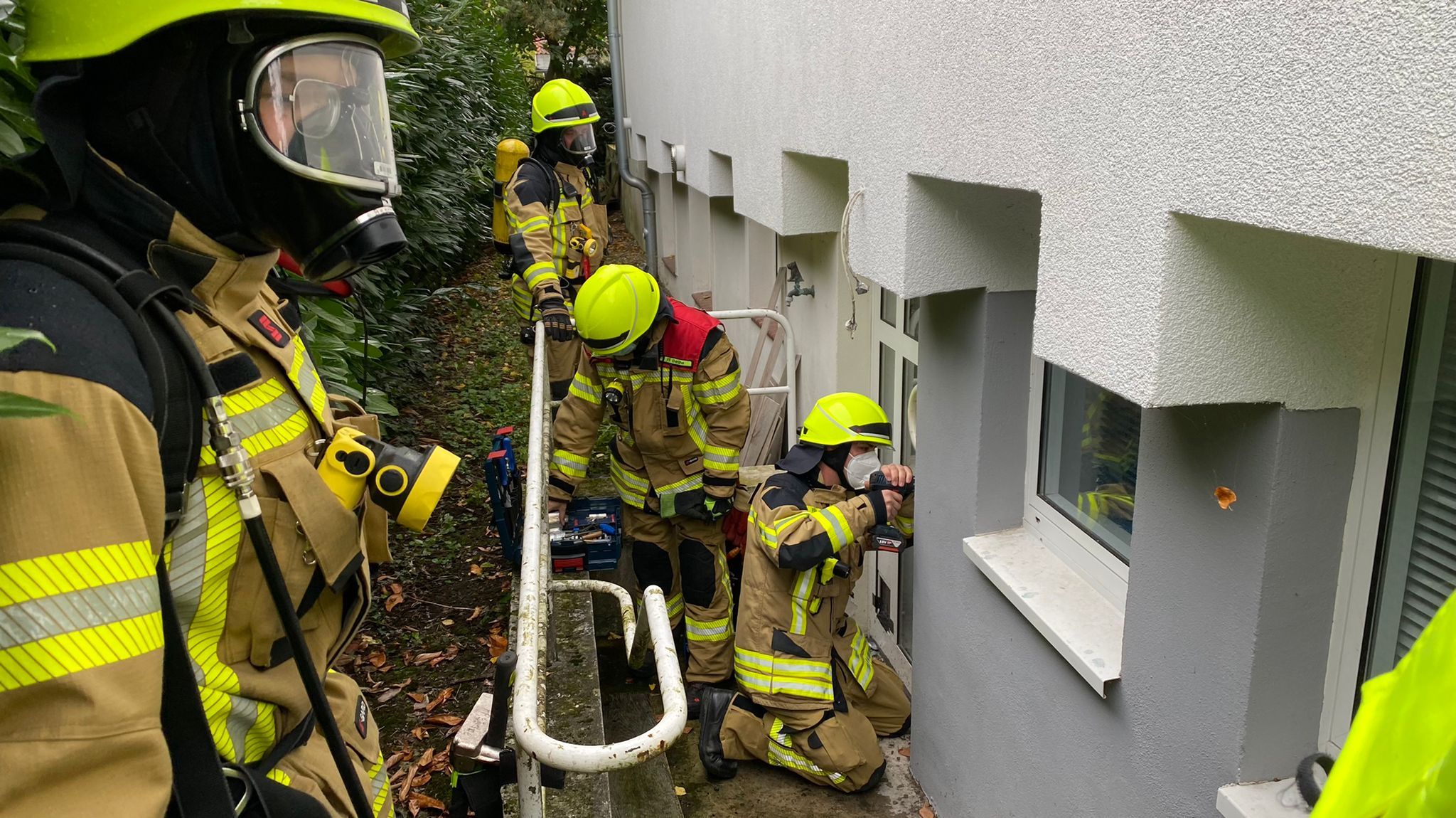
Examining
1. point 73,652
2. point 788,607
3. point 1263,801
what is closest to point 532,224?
point 788,607

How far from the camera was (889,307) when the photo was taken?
5066 millimetres

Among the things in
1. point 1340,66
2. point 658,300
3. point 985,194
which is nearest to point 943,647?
point 985,194

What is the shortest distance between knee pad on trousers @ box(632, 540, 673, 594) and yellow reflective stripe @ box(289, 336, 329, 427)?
3499mm

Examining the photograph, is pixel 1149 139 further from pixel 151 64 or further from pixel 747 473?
pixel 747 473

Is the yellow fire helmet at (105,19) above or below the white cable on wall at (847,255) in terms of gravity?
above

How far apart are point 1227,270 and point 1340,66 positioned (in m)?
0.53

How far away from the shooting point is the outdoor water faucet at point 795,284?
584 centimetres

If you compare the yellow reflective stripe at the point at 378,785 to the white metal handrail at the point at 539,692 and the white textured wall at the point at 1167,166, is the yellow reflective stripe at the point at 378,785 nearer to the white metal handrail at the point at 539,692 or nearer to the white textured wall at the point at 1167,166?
the white metal handrail at the point at 539,692

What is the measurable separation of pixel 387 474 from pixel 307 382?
0.24 m

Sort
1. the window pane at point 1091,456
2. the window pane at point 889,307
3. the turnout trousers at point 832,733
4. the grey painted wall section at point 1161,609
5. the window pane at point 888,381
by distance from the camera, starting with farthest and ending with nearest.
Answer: the window pane at point 888,381 < the window pane at point 889,307 < the turnout trousers at point 832,733 < the window pane at point 1091,456 < the grey painted wall section at point 1161,609

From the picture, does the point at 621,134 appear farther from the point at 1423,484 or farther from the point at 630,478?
the point at 1423,484

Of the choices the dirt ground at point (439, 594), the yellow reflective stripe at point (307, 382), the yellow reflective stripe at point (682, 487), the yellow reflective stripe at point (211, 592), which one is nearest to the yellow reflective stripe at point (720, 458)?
the yellow reflective stripe at point (682, 487)

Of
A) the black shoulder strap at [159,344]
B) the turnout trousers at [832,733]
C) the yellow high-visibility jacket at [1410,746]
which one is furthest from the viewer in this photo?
the turnout trousers at [832,733]

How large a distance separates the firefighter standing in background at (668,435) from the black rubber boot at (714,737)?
0.19 m
